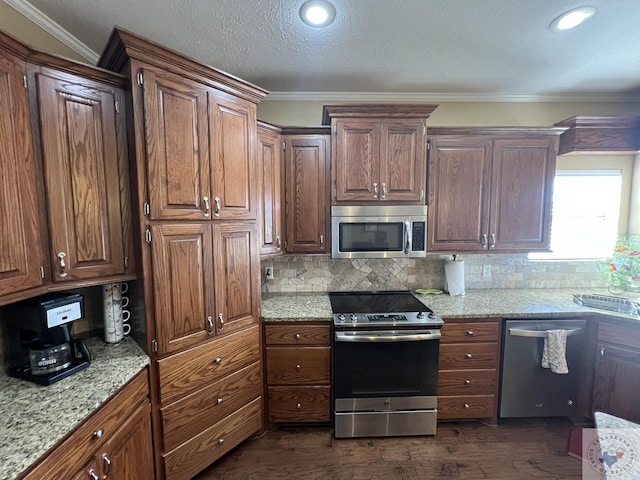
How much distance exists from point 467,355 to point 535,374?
541 mm

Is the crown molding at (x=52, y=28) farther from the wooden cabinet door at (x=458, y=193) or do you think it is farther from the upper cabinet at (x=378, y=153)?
the wooden cabinet door at (x=458, y=193)

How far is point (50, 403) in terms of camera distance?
3.71 ft

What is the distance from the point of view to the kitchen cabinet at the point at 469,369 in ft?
7.13

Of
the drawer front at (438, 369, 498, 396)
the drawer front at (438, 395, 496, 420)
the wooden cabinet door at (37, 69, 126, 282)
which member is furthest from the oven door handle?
the wooden cabinet door at (37, 69, 126, 282)

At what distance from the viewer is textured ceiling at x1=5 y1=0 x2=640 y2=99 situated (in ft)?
5.15

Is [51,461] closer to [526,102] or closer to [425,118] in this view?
[425,118]

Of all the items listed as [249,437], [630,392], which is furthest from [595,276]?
[249,437]

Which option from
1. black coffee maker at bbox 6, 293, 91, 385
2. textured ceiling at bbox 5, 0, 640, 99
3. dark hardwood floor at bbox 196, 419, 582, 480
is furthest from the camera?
dark hardwood floor at bbox 196, 419, 582, 480

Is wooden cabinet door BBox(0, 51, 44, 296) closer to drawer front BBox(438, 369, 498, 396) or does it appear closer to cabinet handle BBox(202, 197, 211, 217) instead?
cabinet handle BBox(202, 197, 211, 217)

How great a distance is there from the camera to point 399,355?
210 cm

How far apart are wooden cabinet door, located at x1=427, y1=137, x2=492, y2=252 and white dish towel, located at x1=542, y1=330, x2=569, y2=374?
2.62 feet

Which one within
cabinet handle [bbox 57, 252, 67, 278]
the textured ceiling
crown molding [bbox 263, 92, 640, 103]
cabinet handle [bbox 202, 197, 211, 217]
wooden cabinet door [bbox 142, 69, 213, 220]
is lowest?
cabinet handle [bbox 57, 252, 67, 278]

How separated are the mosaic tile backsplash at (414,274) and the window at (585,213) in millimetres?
156

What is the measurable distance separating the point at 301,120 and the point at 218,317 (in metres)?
1.86
